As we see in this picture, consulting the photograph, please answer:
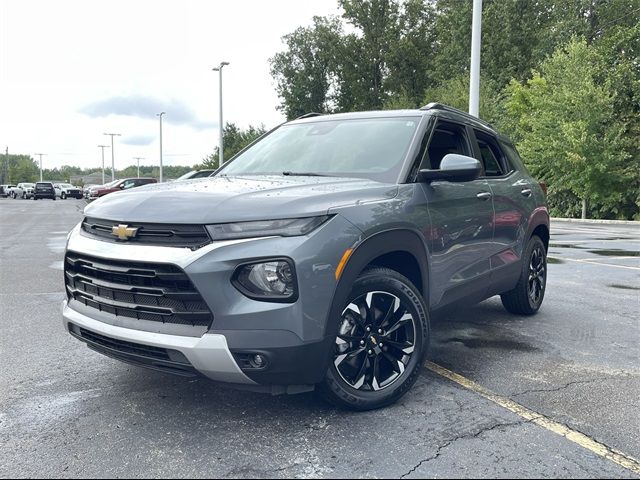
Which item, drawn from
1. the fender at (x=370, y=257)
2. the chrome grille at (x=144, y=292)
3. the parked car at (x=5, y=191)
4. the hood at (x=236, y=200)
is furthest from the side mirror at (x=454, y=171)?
the parked car at (x=5, y=191)

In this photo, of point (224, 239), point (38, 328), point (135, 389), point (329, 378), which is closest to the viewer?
point (224, 239)

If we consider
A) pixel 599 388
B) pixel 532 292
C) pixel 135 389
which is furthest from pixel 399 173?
pixel 532 292

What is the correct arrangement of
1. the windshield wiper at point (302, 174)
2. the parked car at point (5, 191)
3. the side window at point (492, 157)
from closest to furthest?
the windshield wiper at point (302, 174) → the side window at point (492, 157) → the parked car at point (5, 191)

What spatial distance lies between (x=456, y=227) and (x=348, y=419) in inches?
61.9

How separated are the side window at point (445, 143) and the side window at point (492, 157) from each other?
0.94ft

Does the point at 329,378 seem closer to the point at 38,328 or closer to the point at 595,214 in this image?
the point at 38,328

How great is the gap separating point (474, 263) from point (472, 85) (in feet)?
34.9

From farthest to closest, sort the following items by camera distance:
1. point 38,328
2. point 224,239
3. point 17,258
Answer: point 17,258
point 38,328
point 224,239

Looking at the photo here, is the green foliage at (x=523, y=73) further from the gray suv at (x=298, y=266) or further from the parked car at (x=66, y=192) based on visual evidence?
the parked car at (x=66, y=192)

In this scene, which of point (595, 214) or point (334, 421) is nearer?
point (334, 421)

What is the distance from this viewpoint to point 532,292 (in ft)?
18.6

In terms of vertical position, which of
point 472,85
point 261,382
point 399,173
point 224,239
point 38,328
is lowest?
point 38,328

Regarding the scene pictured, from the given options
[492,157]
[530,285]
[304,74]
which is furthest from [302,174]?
[304,74]

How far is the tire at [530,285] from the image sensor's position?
212 inches
